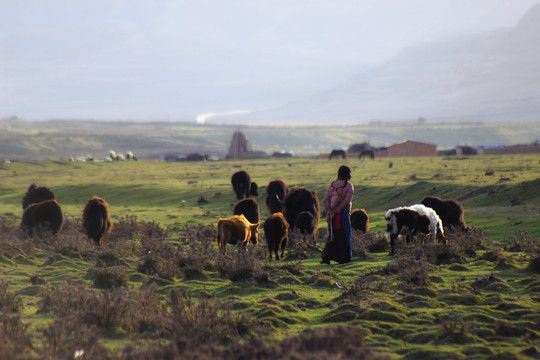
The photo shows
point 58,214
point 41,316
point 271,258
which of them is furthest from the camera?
point 58,214

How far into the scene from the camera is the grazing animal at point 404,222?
1386 centimetres

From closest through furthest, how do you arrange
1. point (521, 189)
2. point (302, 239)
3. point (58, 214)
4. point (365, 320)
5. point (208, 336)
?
point (208, 336), point (365, 320), point (302, 239), point (58, 214), point (521, 189)

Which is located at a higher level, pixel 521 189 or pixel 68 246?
A: pixel 521 189

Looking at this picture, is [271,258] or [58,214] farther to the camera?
[58,214]

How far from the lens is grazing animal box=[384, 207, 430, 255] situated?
13.9 meters

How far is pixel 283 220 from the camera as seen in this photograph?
14.3m

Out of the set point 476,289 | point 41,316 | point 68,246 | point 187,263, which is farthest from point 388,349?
point 68,246

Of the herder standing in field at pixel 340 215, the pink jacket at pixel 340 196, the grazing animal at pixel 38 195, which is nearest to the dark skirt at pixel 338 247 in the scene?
the herder standing in field at pixel 340 215

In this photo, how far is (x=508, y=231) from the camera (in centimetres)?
1738

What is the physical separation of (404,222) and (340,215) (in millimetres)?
1988

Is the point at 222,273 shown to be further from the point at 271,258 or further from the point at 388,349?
the point at 388,349

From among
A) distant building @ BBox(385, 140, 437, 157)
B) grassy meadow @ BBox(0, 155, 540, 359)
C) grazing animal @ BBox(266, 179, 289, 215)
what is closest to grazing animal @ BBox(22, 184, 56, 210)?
grassy meadow @ BBox(0, 155, 540, 359)

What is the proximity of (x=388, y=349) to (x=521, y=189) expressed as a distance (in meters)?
17.7

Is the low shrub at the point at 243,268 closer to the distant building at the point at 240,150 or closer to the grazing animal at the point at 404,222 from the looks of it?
the grazing animal at the point at 404,222
